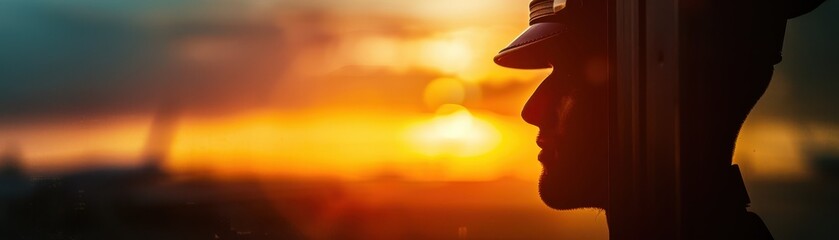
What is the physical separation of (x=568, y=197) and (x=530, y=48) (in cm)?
32

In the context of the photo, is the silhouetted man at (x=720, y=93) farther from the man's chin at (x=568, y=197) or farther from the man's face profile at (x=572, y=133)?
the man's chin at (x=568, y=197)

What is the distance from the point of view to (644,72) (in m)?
1.29

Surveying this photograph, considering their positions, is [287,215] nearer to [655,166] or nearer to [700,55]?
[655,166]

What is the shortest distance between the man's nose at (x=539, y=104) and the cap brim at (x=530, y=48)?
0.27 ft

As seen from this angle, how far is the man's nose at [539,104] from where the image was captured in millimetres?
1774

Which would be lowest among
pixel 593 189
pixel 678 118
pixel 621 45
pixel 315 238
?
pixel 315 238

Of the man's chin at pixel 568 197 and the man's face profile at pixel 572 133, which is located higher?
the man's face profile at pixel 572 133

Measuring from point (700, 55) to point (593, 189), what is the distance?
1.63ft

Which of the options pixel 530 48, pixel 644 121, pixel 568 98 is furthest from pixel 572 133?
pixel 644 121

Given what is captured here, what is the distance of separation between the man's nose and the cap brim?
0.27ft

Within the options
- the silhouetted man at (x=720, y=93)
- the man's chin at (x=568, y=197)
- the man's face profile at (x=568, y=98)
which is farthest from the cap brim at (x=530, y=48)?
the silhouetted man at (x=720, y=93)

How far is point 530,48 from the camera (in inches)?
66.5

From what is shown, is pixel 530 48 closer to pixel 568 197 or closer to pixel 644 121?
pixel 568 197

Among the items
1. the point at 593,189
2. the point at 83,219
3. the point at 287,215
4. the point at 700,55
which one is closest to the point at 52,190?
the point at 83,219
